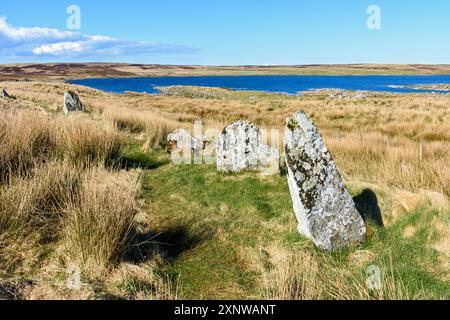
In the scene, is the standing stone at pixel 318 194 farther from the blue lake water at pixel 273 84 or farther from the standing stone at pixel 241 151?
the blue lake water at pixel 273 84

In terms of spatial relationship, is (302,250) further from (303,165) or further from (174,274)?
(174,274)

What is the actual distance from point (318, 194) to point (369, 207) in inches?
59.9

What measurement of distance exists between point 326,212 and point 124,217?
2.95m

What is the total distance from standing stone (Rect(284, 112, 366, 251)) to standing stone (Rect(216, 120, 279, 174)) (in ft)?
11.4

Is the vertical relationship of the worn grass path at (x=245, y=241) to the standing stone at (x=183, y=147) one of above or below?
below

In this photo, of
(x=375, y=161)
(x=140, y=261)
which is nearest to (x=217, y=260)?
(x=140, y=261)

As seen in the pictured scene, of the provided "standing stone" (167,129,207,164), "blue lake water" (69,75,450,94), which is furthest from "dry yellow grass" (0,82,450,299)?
"blue lake water" (69,75,450,94)

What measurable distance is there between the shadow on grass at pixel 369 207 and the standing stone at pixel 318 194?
2.45 feet

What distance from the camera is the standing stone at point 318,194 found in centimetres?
571

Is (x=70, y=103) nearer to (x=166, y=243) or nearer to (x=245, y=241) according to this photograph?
(x=166, y=243)

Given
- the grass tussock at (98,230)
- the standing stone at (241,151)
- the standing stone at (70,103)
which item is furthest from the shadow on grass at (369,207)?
the standing stone at (70,103)

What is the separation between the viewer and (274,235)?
6223mm

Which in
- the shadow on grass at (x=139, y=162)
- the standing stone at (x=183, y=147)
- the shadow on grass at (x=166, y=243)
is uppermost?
the standing stone at (x=183, y=147)

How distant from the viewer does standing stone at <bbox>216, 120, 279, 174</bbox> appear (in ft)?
31.4
